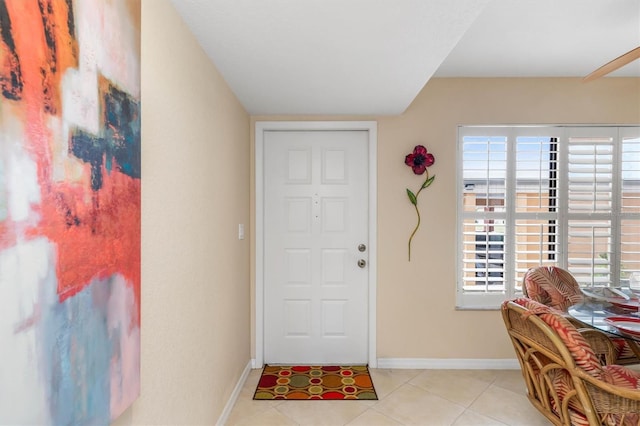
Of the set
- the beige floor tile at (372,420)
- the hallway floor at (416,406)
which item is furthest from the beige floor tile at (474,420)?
the beige floor tile at (372,420)

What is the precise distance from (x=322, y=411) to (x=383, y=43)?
7.73ft

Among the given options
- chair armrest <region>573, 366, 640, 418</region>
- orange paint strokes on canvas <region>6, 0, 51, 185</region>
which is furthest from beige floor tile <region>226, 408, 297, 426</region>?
orange paint strokes on canvas <region>6, 0, 51, 185</region>

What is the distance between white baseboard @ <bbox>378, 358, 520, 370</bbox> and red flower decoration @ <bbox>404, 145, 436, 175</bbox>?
1682mm

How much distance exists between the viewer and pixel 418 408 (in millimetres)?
2270

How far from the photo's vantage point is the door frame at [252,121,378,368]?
2836 mm

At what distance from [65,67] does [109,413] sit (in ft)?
2.93

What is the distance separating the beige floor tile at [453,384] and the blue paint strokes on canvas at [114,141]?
2598mm

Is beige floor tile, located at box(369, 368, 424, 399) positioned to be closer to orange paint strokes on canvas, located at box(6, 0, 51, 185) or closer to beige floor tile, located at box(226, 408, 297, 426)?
beige floor tile, located at box(226, 408, 297, 426)

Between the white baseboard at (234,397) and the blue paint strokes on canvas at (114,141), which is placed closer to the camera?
the blue paint strokes on canvas at (114,141)

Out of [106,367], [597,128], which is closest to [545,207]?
[597,128]

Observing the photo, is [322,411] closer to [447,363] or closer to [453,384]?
[453,384]

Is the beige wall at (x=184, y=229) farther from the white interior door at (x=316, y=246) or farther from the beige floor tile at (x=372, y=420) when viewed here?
the beige floor tile at (x=372, y=420)

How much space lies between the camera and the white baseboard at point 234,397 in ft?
6.70

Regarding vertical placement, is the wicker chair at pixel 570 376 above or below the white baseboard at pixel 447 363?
above
